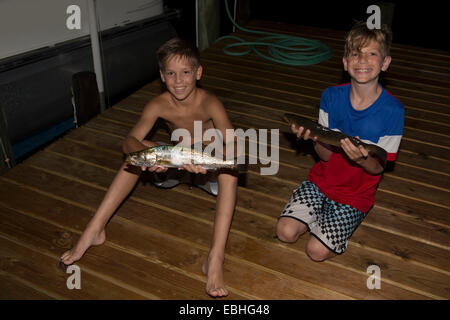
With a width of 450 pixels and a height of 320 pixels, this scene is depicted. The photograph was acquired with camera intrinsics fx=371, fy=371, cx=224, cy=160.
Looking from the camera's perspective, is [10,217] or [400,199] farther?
[400,199]

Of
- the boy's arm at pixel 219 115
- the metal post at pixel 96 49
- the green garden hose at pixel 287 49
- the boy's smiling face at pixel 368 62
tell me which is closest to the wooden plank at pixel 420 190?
the boy's smiling face at pixel 368 62

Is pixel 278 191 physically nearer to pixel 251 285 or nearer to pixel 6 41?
pixel 251 285

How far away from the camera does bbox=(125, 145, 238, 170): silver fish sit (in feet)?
7.73

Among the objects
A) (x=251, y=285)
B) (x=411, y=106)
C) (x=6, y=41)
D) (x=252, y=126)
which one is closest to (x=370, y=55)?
(x=251, y=285)

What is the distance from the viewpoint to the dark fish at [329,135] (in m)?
2.34

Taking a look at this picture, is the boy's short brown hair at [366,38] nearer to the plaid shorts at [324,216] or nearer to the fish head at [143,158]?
the plaid shorts at [324,216]

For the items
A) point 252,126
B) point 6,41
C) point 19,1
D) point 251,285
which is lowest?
point 251,285

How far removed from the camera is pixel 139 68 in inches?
301

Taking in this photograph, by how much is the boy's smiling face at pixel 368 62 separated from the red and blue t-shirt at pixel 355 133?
0.21 m

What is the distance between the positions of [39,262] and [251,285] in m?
1.54

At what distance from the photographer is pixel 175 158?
7.79 ft

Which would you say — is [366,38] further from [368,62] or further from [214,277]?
[214,277]

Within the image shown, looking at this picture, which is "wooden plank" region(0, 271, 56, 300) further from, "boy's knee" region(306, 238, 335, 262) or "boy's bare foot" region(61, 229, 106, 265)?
"boy's knee" region(306, 238, 335, 262)

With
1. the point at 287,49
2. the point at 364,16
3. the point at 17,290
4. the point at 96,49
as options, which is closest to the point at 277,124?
the point at 96,49
